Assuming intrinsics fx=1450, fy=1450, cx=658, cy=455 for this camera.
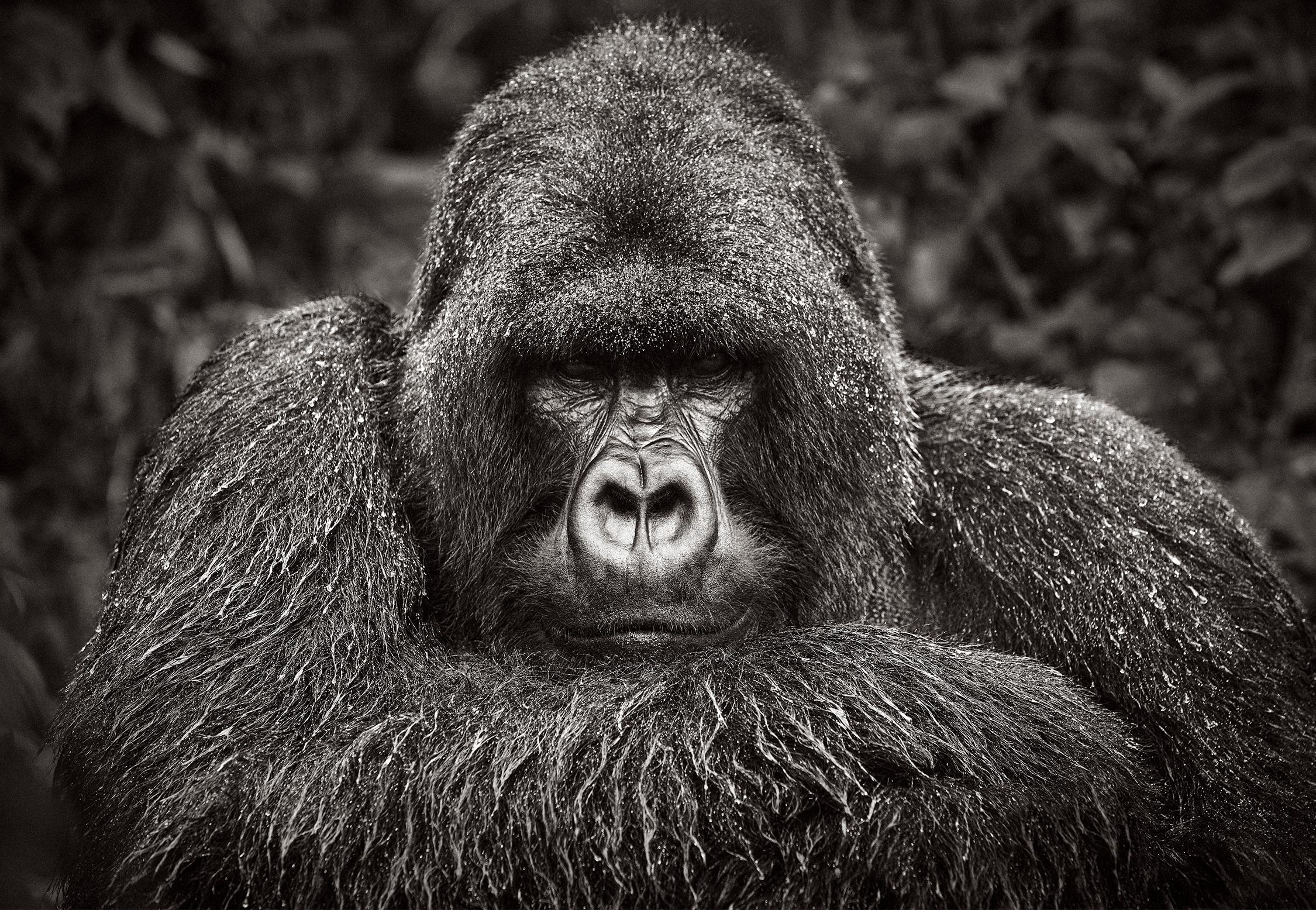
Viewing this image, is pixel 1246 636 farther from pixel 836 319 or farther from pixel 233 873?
pixel 233 873

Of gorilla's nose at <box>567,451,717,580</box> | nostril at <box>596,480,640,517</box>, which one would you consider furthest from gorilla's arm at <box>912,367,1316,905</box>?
nostril at <box>596,480,640,517</box>

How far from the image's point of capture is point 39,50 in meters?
6.50

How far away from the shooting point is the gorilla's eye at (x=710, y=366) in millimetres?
3717

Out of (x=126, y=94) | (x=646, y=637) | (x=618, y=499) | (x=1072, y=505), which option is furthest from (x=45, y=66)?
(x=1072, y=505)

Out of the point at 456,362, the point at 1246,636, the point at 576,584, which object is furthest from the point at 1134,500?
the point at 456,362

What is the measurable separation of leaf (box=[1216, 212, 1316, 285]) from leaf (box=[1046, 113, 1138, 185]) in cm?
78

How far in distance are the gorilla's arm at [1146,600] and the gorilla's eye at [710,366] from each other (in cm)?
76

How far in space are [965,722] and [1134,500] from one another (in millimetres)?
970

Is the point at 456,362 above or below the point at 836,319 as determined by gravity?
below

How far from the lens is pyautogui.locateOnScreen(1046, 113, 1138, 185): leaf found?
266 inches

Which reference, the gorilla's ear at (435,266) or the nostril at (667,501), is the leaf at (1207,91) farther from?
the nostril at (667,501)

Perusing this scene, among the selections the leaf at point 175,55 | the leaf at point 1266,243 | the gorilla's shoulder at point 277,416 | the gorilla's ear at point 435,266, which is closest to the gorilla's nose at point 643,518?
the gorilla's shoulder at point 277,416

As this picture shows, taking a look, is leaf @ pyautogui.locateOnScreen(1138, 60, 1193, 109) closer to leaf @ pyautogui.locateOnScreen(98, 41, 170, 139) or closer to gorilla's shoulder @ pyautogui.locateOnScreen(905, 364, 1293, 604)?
gorilla's shoulder @ pyautogui.locateOnScreen(905, 364, 1293, 604)

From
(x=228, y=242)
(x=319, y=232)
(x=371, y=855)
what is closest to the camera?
(x=371, y=855)
